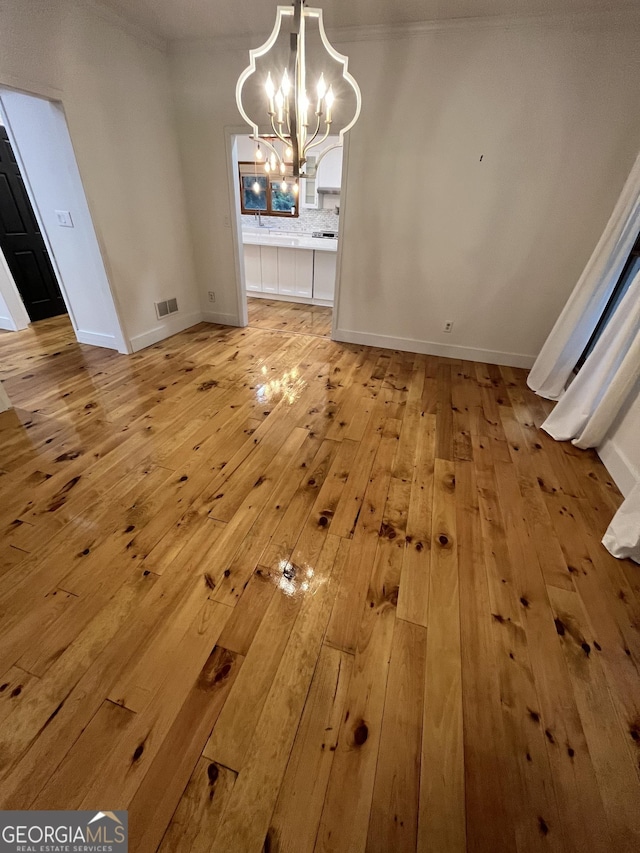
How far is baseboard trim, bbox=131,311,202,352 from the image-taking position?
361cm

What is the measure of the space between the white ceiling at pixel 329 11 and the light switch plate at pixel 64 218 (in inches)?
60.3

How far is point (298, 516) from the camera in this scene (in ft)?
5.82

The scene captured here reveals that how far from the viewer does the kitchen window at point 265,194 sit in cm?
596

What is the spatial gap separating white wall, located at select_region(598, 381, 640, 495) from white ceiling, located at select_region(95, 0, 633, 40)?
2765 mm

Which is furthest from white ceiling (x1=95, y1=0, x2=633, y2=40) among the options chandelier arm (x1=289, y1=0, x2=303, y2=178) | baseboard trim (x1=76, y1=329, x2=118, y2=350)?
baseboard trim (x1=76, y1=329, x2=118, y2=350)

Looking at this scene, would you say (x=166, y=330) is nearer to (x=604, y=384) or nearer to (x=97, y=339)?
(x=97, y=339)

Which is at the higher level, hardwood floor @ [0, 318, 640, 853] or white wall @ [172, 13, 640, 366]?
white wall @ [172, 13, 640, 366]

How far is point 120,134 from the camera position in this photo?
3049 mm

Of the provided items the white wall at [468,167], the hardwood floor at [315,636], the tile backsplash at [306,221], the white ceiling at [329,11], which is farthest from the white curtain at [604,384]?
the tile backsplash at [306,221]

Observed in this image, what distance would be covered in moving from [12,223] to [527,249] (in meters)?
5.48

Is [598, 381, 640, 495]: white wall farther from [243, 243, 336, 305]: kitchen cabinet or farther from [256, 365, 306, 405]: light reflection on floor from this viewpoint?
[243, 243, 336, 305]: kitchen cabinet

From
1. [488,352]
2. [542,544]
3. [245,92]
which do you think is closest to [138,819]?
[542,544]

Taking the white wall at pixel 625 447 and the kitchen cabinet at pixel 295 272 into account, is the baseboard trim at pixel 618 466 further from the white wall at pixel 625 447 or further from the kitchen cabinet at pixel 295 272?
the kitchen cabinet at pixel 295 272

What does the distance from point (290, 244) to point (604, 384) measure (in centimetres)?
442
